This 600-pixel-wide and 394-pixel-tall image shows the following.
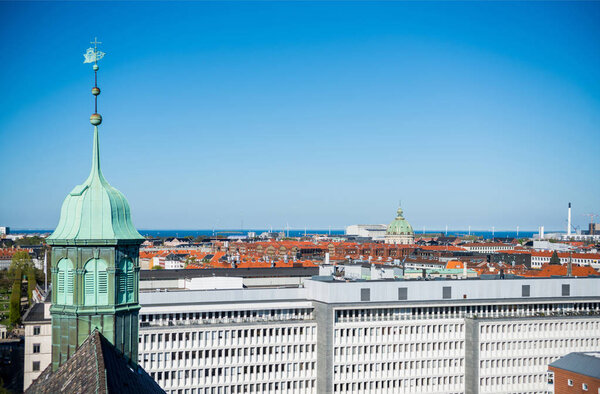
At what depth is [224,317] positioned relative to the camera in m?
62.8

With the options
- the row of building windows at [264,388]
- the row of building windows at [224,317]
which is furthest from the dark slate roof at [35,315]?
the row of building windows at [264,388]

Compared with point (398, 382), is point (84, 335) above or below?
above

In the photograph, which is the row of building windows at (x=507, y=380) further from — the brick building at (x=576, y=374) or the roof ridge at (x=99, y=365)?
the roof ridge at (x=99, y=365)

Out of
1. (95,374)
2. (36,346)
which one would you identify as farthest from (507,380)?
(95,374)

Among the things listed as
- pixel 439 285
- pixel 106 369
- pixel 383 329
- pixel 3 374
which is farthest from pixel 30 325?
pixel 106 369

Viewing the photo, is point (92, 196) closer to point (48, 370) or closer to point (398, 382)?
A: point (48, 370)

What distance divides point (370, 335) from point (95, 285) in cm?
4766

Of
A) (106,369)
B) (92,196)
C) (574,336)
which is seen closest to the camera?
(106,369)

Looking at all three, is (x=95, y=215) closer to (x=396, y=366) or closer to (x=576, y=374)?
(x=576, y=374)

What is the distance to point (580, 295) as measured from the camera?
7350 centimetres

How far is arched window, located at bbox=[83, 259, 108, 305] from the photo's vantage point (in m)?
21.3

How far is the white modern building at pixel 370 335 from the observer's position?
6106 cm

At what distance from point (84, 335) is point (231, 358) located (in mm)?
42269

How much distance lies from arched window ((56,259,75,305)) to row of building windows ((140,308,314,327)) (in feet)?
127
